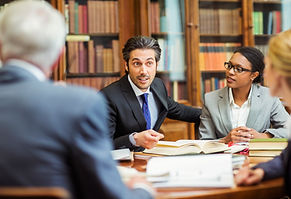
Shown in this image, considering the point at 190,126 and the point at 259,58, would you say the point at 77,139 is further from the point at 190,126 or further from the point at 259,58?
the point at 190,126

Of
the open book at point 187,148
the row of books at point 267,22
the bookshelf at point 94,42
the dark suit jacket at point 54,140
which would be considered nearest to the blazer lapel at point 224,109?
the open book at point 187,148

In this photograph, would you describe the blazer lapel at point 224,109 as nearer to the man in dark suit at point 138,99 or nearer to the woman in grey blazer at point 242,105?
the woman in grey blazer at point 242,105

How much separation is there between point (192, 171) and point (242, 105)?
1621mm

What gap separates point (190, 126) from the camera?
4.23 m

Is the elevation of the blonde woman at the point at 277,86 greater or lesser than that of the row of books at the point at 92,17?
lesser

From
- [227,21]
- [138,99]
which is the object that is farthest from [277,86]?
[227,21]

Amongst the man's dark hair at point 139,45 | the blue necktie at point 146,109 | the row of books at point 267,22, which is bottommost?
the blue necktie at point 146,109

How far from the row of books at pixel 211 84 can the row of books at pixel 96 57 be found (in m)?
0.93

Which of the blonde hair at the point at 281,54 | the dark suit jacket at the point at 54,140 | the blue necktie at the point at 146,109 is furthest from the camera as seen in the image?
the blue necktie at the point at 146,109

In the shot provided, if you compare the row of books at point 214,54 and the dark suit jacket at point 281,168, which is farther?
the row of books at point 214,54

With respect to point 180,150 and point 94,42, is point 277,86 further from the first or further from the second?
point 94,42

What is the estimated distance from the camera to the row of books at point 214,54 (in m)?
4.46

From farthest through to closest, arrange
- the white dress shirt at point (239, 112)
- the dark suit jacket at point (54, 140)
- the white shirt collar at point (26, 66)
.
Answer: the white dress shirt at point (239, 112), the white shirt collar at point (26, 66), the dark suit jacket at point (54, 140)

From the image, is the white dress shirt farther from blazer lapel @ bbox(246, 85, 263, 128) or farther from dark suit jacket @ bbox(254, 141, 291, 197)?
dark suit jacket @ bbox(254, 141, 291, 197)
